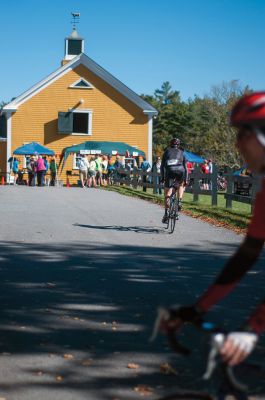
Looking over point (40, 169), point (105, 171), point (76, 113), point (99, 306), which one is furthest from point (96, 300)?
point (76, 113)

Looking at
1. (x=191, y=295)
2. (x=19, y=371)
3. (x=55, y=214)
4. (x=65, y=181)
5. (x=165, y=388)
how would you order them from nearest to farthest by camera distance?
(x=165, y=388) < (x=19, y=371) < (x=191, y=295) < (x=55, y=214) < (x=65, y=181)

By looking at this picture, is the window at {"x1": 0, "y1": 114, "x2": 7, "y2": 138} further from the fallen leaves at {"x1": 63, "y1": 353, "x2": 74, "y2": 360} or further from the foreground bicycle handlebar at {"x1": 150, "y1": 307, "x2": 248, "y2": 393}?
the foreground bicycle handlebar at {"x1": 150, "y1": 307, "x2": 248, "y2": 393}

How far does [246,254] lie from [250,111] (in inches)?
18.9

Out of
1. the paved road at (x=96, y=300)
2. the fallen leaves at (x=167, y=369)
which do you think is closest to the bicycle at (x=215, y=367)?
the paved road at (x=96, y=300)

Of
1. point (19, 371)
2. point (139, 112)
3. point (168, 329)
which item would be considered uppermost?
point (139, 112)

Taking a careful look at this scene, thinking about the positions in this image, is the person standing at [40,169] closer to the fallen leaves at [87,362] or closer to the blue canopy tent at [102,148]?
the blue canopy tent at [102,148]

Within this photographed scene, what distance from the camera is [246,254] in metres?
2.71

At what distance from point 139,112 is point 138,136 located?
1650 mm

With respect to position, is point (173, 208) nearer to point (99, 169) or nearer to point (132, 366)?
point (132, 366)

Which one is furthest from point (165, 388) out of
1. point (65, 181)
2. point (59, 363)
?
point (65, 181)

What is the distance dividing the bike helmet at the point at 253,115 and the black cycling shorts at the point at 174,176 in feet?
45.1

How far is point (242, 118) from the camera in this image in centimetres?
259

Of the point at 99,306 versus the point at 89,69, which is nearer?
the point at 99,306

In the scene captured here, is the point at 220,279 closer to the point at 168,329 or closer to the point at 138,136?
the point at 168,329
